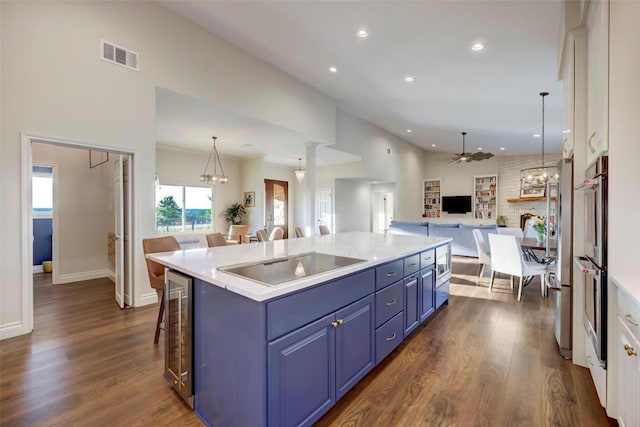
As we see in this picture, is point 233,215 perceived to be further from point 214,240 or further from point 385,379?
point 385,379

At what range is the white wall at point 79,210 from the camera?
475 cm

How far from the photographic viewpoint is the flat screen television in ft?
34.7

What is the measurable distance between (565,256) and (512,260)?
5.68ft

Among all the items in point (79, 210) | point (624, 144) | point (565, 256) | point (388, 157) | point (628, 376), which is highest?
point (388, 157)

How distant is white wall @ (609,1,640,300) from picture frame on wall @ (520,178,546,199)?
9.45 meters

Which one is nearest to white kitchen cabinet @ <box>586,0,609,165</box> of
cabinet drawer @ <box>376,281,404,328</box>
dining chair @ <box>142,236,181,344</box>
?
cabinet drawer @ <box>376,281,404,328</box>

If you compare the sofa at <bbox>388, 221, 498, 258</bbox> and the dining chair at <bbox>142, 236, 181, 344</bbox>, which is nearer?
the dining chair at <bbox>142, 236, 181, 344</bbox>

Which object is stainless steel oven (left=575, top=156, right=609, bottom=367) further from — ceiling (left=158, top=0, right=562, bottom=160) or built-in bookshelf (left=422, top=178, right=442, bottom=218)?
built-in bookshelf (left=422, top=178, right=442, bottom=218)

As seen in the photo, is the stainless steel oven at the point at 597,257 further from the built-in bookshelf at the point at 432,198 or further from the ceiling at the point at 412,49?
the built-in bookshelf at the point at 432,198

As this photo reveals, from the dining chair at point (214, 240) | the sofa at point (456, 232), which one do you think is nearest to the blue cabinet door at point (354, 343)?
the dining chair at point (214, 240)

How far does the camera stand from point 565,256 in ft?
7.55

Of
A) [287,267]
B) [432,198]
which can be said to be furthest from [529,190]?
[287,267]

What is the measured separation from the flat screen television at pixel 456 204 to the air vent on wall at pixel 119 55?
10.4 metres

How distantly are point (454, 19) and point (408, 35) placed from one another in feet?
1.77
